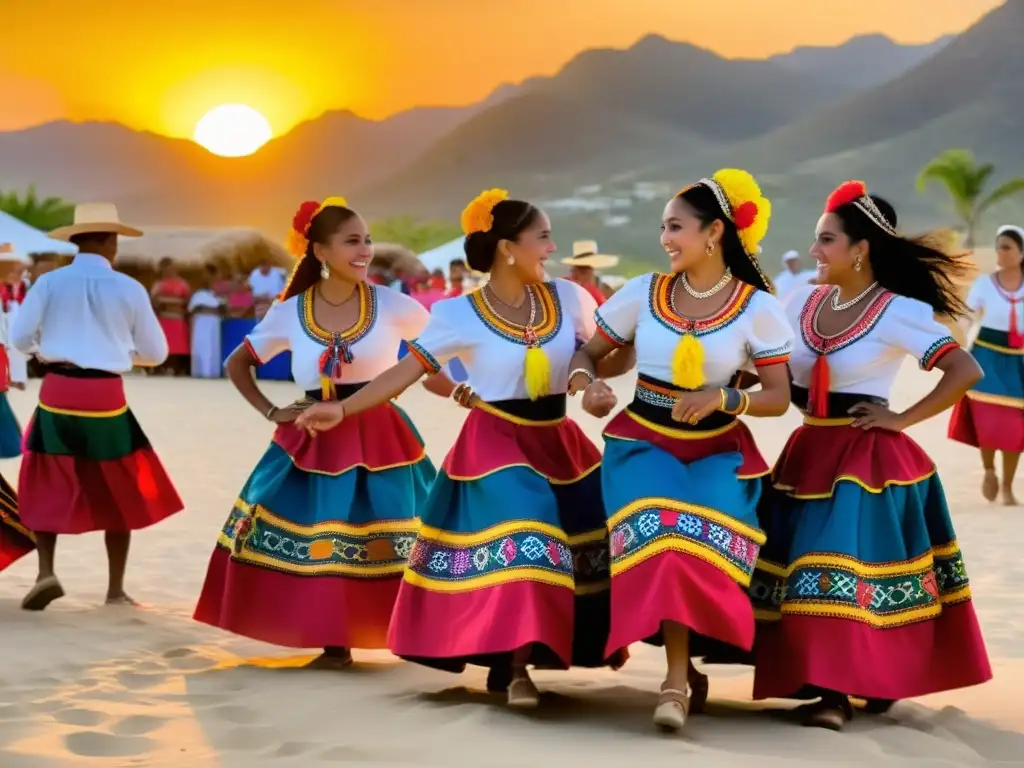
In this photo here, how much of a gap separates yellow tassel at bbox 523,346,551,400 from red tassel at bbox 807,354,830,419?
0.88 meters

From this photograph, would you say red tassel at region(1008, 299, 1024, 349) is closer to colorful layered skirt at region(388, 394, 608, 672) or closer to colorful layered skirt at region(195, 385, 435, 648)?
colorful layered skirt at region(195, 385, 435, 648)

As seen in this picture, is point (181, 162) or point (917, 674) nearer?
point (917, 674)

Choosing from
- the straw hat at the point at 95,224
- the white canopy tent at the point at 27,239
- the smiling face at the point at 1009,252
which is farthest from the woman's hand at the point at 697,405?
the white canopy tent at the point at 27,239

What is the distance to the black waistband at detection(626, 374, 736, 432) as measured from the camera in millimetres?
4852

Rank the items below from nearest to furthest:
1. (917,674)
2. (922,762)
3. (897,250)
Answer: (922,762) < (917,674) < (897,250)

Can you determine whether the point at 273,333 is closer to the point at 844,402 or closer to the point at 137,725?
the point at 137,725

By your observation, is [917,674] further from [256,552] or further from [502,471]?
[256,552]

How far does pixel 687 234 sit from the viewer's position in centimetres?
493

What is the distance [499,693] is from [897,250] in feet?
6.68

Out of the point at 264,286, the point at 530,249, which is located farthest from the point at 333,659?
the point at 264,286

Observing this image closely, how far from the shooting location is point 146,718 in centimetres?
495

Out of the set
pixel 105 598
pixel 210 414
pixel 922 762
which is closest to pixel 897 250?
pixel 922 762

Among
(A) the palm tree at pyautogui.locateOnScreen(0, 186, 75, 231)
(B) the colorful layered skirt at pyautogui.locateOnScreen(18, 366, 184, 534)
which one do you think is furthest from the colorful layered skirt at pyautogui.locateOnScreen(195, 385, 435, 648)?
(A) the palm tree at pyautogui.locateOnScreen(0, 186, 75, 231)

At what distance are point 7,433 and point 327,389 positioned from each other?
8.31ft
